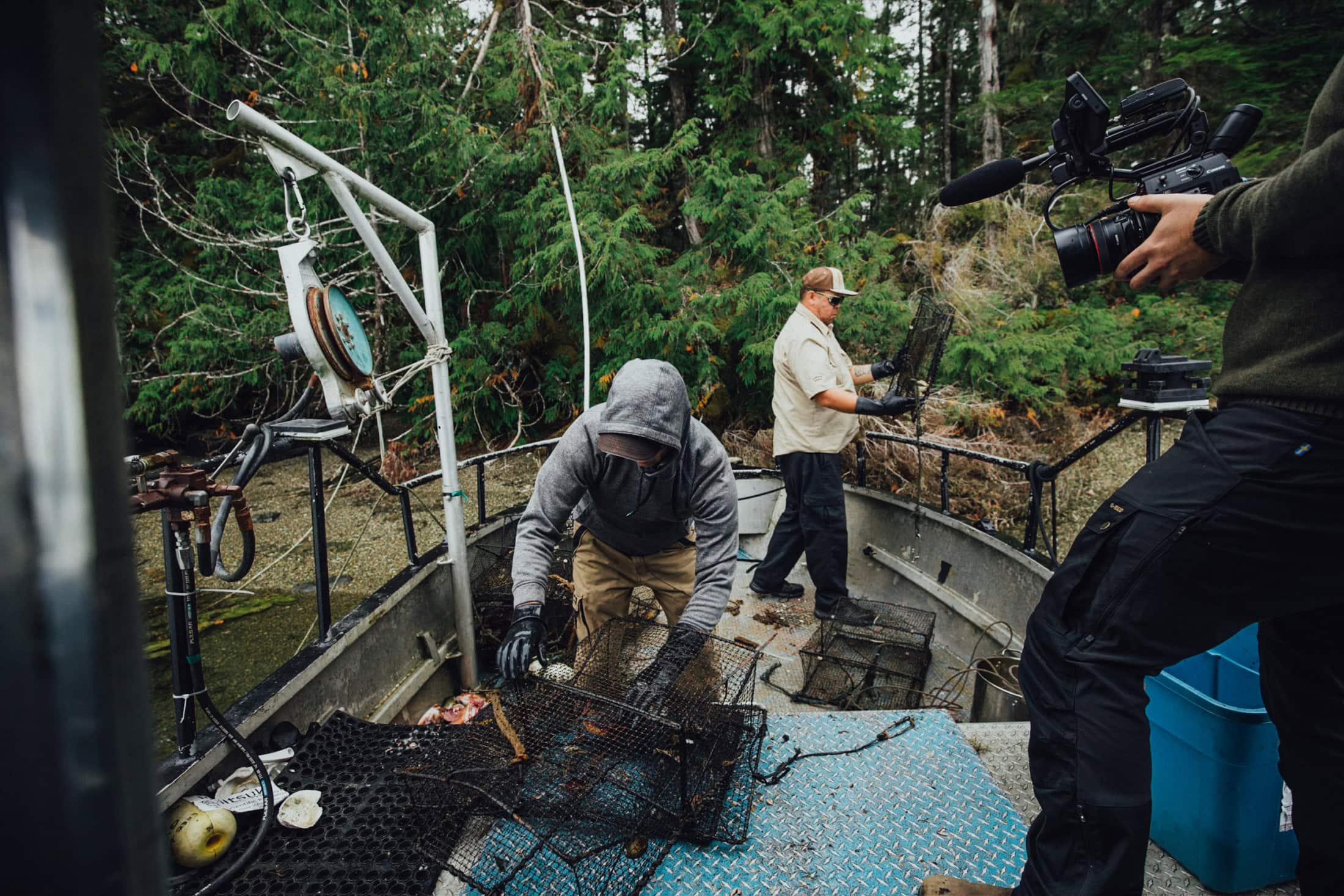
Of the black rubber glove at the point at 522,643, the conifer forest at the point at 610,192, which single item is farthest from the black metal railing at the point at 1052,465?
the conifer forest at the point at 610,192

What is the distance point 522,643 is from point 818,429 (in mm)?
2470

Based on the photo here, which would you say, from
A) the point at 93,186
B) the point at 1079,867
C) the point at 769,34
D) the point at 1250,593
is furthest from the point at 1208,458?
the point at 769,34

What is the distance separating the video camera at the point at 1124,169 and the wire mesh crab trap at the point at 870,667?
7.61ft

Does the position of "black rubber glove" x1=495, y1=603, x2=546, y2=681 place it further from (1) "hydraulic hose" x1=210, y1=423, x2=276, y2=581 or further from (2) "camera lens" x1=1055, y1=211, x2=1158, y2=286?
(2) "camera lens" x1=1055, y1=211, x2=1158, y2=286

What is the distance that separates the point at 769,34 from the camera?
9828 mm

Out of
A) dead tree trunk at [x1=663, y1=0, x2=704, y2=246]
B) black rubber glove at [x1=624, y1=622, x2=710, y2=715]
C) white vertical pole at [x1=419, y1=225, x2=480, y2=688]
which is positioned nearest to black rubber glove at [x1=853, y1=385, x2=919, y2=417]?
black rubber glove at [x1=624, y1=622, x2=710, y2=715]

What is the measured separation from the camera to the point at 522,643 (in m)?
2.66

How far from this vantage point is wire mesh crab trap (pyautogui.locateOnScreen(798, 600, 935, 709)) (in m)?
3.54

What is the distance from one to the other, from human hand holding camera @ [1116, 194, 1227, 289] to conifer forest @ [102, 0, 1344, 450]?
6132mm

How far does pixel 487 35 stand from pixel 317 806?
910cm

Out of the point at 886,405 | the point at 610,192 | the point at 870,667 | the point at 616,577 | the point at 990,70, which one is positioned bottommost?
the point at 870,667

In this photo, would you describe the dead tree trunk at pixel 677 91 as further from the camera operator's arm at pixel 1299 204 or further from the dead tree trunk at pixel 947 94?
the camera operator's arm at pixel 1299 204

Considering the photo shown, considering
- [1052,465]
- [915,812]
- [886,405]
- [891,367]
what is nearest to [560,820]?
[915,812]

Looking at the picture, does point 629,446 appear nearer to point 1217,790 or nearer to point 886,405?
point 1217,790
